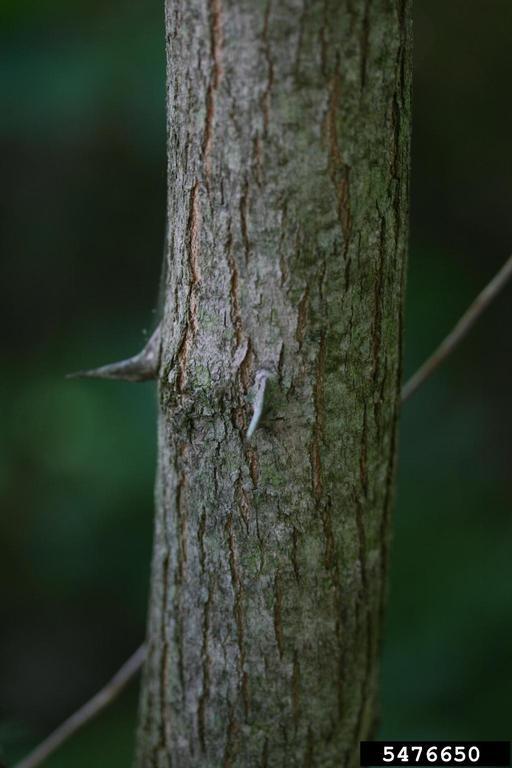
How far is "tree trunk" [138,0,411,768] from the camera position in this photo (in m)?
0.81

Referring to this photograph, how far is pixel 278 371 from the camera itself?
2.99 ft

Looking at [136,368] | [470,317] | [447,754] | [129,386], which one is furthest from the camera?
[129,386]

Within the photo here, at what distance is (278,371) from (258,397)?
4cm

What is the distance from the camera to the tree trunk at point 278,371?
2.66ft

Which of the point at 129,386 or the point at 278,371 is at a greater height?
the point at 278,371

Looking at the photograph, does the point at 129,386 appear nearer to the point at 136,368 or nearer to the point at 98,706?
the point at 98,706

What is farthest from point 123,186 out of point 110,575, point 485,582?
point 485,582

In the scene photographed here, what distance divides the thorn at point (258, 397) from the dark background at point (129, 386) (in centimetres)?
121

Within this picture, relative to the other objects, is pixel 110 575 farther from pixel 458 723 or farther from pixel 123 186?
pixel 123 186

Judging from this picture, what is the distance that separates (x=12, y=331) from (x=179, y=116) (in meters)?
2.05

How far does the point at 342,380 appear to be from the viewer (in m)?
0.93

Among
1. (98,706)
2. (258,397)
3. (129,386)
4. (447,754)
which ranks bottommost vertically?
(447,754)

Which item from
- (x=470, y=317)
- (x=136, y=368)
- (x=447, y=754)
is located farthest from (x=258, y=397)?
(x=447, y=754)

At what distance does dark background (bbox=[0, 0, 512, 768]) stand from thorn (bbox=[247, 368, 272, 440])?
1.21m
